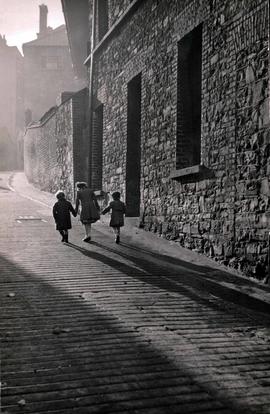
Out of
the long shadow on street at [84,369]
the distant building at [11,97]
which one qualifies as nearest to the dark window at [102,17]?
the long shadow on street at [84,369]

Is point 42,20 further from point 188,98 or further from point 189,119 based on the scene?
point 189,119

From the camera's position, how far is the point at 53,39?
4700 cm

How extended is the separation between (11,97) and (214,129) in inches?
1908

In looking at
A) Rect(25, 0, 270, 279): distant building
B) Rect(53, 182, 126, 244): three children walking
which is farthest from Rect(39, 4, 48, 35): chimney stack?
Rect(53, 182, 126, 244): three children walking

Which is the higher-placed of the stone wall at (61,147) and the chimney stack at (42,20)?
the chimney stack at (42,20)

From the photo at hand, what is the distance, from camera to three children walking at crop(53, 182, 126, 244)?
948 centimetres

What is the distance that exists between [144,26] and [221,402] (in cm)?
936

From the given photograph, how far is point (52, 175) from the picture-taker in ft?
67.5

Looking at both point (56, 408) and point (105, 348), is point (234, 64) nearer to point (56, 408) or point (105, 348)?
point (105, 348)

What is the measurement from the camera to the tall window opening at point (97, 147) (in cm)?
1482

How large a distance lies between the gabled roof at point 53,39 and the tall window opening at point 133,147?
37.3 m

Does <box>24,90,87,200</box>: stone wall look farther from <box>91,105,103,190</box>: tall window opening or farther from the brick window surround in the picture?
the brick window surround

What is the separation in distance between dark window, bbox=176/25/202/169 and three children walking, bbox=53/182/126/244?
4.56ft

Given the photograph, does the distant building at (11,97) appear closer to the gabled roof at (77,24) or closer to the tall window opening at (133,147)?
the gabled roof at (77,24)
